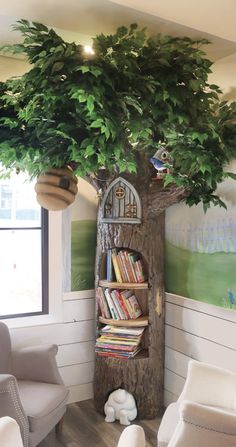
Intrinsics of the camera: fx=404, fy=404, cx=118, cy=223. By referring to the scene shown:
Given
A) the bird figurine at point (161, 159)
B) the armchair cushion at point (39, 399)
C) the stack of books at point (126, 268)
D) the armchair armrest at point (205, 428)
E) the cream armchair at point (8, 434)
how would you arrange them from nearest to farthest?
the cream armchair at point (8, 434) → the armchair armrest at point (205, 428) → the armchair cushion at point (39, 399) → the bird figurine at point (161, 159) → the stack of books at point (126, 268)

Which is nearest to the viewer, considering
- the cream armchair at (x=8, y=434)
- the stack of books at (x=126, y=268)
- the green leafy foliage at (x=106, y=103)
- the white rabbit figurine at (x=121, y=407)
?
the cream armchair at (x=8, y=434)

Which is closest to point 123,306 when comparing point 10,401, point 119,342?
point 119,342

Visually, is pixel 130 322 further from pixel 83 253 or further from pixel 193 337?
pixel 83 253

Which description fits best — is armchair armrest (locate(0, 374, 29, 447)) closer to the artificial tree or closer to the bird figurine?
the artificial tree

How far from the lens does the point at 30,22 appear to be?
7.13 feet

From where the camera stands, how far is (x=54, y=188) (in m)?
2.42

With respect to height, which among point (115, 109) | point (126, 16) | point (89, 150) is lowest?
point (89, 150)

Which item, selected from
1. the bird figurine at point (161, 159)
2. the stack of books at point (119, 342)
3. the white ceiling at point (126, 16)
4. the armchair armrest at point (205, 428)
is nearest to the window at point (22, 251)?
the stack of books at point (119, 342)

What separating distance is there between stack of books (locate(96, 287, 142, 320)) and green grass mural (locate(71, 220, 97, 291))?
321 mm

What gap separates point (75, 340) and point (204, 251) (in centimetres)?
139

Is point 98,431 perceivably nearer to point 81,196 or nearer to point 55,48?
point 81,196

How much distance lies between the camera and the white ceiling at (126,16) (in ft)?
6.69

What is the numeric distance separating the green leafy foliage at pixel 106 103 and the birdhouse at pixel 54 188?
7cm

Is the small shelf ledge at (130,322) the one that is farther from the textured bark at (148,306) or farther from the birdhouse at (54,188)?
the birdhouse at (54,188)
